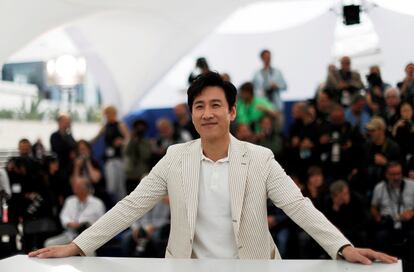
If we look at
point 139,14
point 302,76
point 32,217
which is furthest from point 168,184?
point 139,14

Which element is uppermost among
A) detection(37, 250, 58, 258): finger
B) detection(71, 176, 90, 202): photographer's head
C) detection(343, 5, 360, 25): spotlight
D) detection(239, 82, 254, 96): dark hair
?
detection(343, 5, 360, 25): spotlight

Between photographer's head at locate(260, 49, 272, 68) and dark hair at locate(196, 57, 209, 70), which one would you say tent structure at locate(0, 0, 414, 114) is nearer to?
photographer's head at locate(260, 49, 272, 68)

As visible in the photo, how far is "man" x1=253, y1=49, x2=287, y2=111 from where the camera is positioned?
23.4 feet

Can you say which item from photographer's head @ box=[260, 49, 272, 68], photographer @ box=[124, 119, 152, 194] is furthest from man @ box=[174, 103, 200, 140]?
photographer's head @ box=[260, 49, 272, 68]

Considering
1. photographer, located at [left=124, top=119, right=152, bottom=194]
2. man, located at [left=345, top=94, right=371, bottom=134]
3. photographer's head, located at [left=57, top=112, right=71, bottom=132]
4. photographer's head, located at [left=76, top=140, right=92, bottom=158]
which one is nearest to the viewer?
man, located at [left=345, top=94, right=371, bottom=134]

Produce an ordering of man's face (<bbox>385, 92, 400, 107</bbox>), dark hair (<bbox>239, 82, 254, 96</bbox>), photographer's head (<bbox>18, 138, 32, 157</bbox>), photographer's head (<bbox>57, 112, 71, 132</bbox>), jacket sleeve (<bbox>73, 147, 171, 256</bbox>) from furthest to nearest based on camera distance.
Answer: photographer's head (<bbox>57, 112, 71, 132</bbox>) → photographer's head (<bbox>18, 138, 32, 157</bbox>) → dark hair (<bbox>239, 82, 254, 96</bbox>) → man's face (<bbox>385, 92, 400, 107</bbox>) → jacket sleeve (<bbox>73, 147, 171, 256</bbox>)

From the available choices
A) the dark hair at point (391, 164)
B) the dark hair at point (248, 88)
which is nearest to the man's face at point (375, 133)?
the dark hair at point (391, 164)

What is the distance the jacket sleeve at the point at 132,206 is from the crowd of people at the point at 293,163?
3.30 m

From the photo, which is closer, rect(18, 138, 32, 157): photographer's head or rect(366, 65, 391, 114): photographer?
rect(366, 65, 391, 114): photographer

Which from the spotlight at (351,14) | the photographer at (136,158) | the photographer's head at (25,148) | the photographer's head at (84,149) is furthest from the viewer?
the photographer's head at (25,148)

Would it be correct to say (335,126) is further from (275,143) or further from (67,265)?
(67,265)

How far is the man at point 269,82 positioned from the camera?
7.13m

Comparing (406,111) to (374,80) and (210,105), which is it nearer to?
(374,80)

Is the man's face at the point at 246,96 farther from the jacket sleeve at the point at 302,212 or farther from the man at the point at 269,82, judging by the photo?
the jacket sleeve at the point at 302,212
